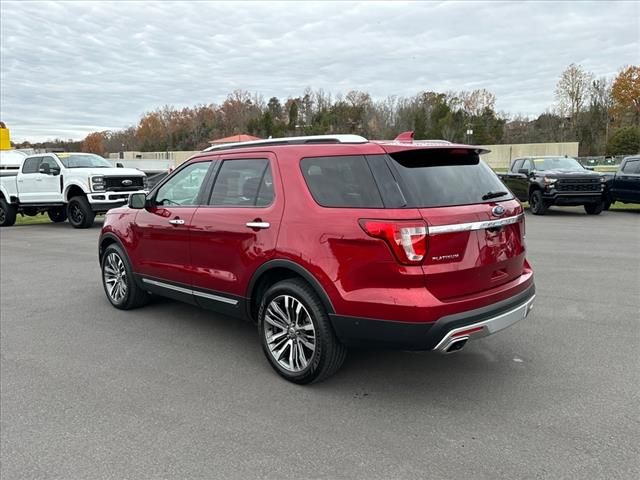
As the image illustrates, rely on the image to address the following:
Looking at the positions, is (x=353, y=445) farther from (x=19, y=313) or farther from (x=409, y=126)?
(x=409, y=126)

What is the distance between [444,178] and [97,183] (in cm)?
1296

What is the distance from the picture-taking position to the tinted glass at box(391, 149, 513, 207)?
11.3 feet

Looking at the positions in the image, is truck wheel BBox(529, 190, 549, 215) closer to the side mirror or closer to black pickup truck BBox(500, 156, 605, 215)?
black pickup truck BBox(500, 156, 605, 215)

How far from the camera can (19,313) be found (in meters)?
6.05

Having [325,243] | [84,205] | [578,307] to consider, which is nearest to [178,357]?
[325,243]

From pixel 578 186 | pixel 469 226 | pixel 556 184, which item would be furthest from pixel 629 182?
pixel 469 226

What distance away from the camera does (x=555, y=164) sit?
645 inches

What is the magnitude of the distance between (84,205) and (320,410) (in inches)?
511

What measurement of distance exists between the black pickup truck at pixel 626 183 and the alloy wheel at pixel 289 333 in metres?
15.1

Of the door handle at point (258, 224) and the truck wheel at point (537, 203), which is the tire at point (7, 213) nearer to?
the door handle at point (258, 224)

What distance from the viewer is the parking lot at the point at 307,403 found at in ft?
9.56

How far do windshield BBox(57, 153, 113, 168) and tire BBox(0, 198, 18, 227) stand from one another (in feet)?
9.42

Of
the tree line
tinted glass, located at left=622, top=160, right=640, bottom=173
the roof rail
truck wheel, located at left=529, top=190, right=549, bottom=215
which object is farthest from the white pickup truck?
the tree line

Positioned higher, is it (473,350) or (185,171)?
(185,171)
